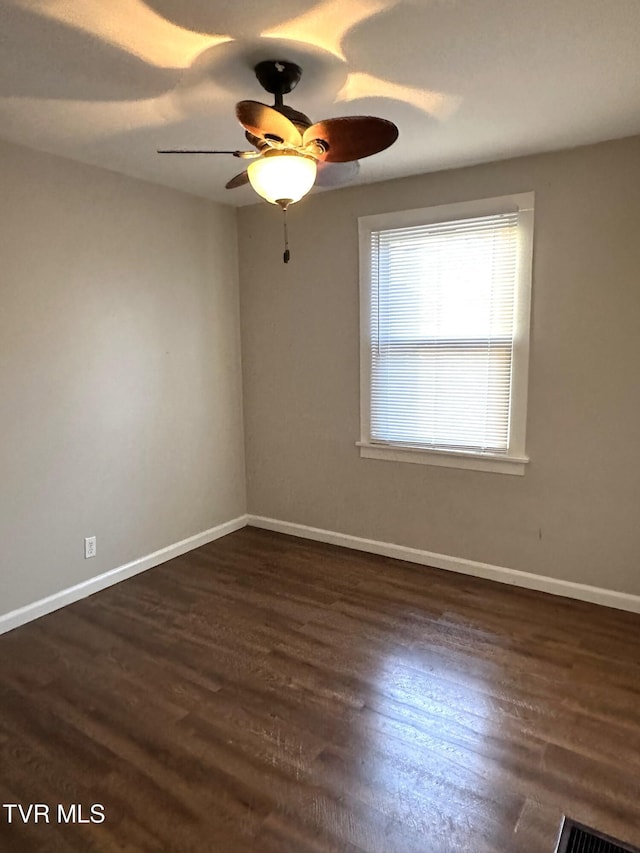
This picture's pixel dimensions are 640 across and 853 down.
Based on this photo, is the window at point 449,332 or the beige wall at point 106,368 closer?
the beige wall at point 106,368

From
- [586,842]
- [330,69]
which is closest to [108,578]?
[586,842]

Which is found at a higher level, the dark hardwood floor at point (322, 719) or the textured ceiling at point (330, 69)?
the textured ceiling at point (330, 69)

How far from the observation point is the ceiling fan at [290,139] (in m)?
1.76

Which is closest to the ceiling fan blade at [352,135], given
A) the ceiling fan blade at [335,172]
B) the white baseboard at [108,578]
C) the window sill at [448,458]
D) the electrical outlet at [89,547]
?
the ceiling fan blade at [335,172]

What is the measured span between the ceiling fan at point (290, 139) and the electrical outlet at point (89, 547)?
230cm

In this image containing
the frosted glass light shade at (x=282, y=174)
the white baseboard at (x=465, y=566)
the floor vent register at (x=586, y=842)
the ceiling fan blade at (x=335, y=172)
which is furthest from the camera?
the white baseboard at (x=465, y=566)

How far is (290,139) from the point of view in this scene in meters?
1.84

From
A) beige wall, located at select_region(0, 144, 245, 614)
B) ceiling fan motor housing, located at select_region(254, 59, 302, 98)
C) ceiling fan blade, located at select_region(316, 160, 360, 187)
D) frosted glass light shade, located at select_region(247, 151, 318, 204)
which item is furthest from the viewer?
beige wall, located at select_region(0, 144, 245, 614)

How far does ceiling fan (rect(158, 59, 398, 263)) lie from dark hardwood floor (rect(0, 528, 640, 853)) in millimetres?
2009

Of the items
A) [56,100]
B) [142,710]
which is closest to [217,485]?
[142,710]

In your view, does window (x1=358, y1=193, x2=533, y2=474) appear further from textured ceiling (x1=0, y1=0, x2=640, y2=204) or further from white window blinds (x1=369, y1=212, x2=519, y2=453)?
textured ceiling (x1=0, y1=0, x2=640, y2=204)

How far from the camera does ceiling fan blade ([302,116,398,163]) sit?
1764 millimetres

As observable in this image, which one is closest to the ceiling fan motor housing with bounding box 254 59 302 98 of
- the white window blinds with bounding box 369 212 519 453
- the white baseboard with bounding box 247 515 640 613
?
the white window blinds with bounding box 369 212 519 453

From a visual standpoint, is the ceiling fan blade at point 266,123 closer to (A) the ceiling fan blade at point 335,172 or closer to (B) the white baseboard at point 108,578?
(A) the ceiling fan blade at point 335,172
